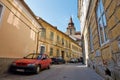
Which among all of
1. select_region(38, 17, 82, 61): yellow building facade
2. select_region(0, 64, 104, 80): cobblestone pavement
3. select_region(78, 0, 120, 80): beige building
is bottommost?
select_region(0, 64, 104, 80): cobblestone pavement

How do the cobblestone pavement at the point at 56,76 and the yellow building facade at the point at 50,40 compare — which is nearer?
the cobblestone pavement at the point at 56,76

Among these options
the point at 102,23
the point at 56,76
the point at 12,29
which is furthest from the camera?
the point at 12,29

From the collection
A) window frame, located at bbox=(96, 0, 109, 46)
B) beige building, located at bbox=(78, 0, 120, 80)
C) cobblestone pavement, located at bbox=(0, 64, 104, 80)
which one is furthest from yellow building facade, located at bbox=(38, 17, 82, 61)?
window frame, located at bbox=(96, 0, 109, 46)

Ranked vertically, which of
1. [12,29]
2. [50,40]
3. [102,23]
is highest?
[50,40]

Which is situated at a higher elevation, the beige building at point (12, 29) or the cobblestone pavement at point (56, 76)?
the beige building at point (12, 29)

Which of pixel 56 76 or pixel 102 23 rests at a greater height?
pixel 102 23

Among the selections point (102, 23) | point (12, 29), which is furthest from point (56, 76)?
point (12, 29)

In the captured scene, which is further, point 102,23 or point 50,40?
point 50,40

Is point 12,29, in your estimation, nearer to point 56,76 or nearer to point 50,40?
point 56,76

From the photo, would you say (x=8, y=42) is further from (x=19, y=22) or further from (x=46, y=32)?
(x=46, y=32)

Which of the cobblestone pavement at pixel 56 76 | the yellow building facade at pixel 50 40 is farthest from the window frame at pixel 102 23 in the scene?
the yellow building facade at pixel 50 40

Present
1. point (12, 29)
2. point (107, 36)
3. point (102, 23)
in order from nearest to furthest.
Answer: point (107, 36) → point (102, 23) → point (12, 29)

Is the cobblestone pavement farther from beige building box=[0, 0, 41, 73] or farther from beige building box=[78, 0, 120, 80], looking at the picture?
beige building box=[0, 0, 41, 73]

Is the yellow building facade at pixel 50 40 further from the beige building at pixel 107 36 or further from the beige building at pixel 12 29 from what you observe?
the beige building at pixel 107 36
